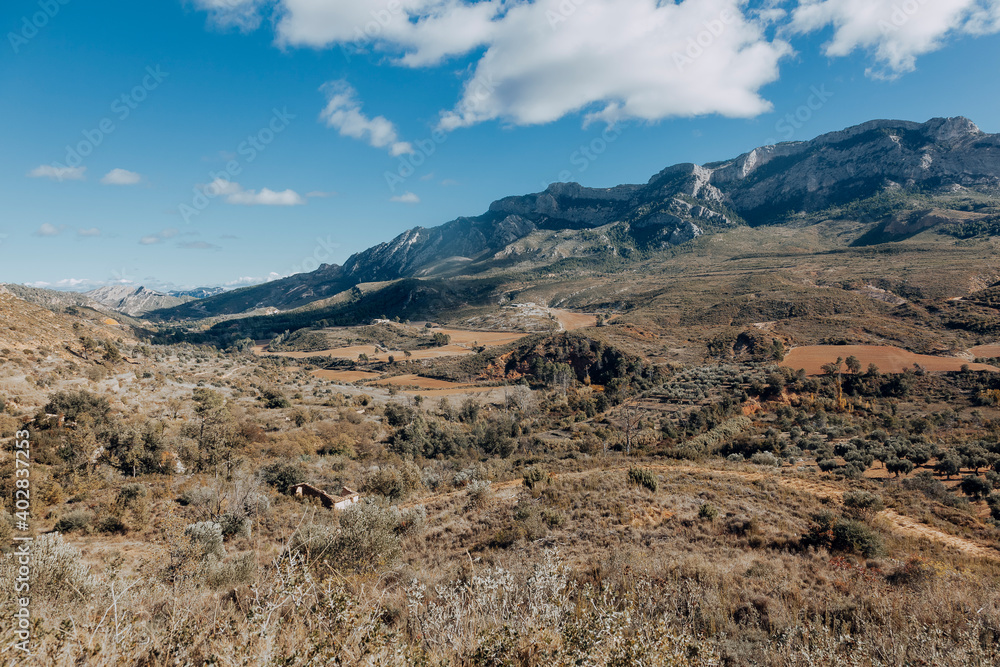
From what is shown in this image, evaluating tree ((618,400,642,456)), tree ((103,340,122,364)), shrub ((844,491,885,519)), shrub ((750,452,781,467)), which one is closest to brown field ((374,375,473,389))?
tree ((618,400,642,456))

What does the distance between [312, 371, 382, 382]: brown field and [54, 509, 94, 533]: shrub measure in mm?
43652

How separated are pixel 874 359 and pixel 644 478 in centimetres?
4262

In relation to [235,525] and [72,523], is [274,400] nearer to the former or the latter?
[72,523]

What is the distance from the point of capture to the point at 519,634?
10.8 ft

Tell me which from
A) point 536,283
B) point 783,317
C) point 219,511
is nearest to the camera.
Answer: point 219,511

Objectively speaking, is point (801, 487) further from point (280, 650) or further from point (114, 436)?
point (114, 436)

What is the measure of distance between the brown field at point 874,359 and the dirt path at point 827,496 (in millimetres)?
30085

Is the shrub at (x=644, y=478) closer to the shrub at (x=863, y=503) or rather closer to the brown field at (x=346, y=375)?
the shrub at (x=863, y=503)

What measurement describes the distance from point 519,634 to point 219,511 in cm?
1205

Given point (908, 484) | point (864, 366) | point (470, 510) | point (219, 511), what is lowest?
point (864, 366)

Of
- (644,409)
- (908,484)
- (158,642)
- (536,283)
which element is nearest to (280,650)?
(158,642)

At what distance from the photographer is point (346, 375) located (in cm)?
5788

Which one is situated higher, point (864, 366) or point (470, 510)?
point (470, 510)

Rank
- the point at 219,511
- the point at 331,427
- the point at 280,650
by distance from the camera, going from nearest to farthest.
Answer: the point at 280,650 → the point at 219,511 → the point at 331,427
